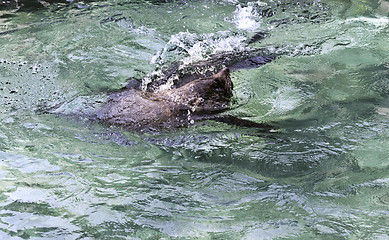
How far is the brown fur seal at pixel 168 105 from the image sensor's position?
4.45m

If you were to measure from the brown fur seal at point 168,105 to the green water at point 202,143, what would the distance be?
7.0 inches

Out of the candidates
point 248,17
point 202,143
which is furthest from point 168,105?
point 248,17

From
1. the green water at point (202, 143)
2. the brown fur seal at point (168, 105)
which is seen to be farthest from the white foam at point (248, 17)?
the brown fur seal at point (168, 105)

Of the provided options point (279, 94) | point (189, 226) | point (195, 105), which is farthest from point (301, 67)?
point (189, 226)

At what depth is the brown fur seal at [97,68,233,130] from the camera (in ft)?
14.6

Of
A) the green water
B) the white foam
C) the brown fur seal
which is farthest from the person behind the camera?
the white foam

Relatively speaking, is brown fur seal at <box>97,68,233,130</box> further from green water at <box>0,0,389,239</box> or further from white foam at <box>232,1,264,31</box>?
white foam at <box>232,1,264,31</box>

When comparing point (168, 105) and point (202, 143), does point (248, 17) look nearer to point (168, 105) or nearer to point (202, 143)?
point (168, 105)

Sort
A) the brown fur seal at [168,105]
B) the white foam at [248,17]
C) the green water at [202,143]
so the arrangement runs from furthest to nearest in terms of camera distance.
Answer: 1. the white foam at [248,17]
2. the brown fur seal at [168,105]
3. the green water at [202,143]

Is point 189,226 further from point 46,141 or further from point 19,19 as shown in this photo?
point 19,19

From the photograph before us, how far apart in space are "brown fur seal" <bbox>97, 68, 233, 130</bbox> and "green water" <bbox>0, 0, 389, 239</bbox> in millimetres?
178

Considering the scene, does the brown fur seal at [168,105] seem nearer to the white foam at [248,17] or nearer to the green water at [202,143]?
the green water at [202,143]

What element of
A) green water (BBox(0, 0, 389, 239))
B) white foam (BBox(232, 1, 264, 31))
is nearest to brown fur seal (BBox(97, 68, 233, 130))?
green water (BBox(0, 0, 389, 239))

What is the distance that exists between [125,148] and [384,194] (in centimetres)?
250
